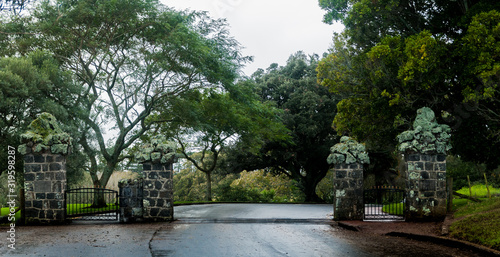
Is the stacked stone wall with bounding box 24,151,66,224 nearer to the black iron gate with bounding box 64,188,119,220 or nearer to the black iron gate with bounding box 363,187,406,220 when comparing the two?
the black iron gate with bounding box 64,188,119,220

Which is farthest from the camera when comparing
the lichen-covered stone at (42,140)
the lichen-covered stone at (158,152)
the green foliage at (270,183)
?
the green foliage at (270,183)

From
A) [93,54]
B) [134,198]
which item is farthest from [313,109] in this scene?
[134,198]

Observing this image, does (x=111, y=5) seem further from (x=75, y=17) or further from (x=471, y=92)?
(x=471, y=92)

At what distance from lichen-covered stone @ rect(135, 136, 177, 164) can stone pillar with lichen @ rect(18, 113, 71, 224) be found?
90.0 inches

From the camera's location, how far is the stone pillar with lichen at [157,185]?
43.1 ft

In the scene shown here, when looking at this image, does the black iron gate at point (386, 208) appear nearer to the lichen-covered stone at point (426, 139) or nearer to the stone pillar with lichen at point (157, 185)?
the lichen-covered stone at point (426, 139)

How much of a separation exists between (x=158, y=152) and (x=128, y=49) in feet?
33.6

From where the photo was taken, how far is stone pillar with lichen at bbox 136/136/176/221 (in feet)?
43.1

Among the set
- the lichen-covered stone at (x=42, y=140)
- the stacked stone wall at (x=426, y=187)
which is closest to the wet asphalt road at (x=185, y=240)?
the lichen-covered stone at (x=42, y=140)

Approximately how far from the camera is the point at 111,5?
17.8 m

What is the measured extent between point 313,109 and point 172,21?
11.4 meters

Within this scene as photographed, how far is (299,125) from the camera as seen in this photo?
88.6ft

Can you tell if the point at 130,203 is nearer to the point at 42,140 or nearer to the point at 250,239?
the point at 42,140

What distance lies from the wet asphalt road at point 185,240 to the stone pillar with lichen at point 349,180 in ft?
2.69
